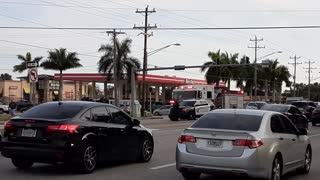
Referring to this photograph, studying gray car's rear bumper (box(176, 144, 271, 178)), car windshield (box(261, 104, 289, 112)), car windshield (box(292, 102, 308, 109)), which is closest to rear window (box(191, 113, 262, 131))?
gray car's rear bumper (box(176, 144, 271, 178))

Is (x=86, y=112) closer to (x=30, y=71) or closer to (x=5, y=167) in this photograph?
(x=5, y=167)

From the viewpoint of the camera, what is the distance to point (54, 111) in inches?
446

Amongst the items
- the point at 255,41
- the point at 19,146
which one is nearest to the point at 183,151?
the point at 19,146

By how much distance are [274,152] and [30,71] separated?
17553 mm

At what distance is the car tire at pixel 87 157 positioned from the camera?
35.8ft

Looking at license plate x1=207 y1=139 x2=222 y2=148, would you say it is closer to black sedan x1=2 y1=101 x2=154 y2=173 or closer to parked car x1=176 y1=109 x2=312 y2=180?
parked car x1=176 y1=109 x2=312 y2=180

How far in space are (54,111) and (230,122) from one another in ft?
12.1

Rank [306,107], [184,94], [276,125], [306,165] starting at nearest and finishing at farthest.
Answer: [276,125] → [306,165] → [306,107] → [184,94]

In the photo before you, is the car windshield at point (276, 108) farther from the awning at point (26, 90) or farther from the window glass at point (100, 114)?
the awning at point (26, 90)

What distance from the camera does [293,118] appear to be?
80.8 feet

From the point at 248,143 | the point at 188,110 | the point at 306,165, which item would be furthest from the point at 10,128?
the point at 188,110

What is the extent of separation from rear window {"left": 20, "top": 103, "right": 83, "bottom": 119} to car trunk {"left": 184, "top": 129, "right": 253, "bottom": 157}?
9.10 feet

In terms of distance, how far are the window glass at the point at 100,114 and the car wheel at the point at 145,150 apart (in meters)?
1.62

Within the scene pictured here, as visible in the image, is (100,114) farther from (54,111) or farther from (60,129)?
(60,129)
